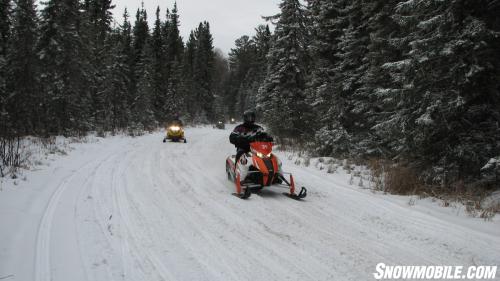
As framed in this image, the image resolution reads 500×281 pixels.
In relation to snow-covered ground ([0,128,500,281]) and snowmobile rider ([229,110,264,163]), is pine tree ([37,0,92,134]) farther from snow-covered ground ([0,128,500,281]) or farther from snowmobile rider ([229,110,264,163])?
snowmobile rider ([229,110,264,163])

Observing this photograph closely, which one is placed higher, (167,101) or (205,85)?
(205,85)

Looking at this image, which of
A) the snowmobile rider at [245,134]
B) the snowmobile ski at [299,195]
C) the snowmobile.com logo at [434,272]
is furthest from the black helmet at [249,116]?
the snowmobile.com logo at [434,272]

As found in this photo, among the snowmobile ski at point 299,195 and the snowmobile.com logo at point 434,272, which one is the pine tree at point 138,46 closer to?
the snowmobile ski at point 299,195

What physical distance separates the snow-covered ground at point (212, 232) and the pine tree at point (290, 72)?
1065 cm

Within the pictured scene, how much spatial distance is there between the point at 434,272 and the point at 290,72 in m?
16.9

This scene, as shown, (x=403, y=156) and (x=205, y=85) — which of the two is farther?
(x=205, y=85)

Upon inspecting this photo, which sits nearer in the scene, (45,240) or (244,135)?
(45,240)

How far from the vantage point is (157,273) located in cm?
418

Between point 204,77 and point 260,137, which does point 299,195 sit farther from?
point 204,77

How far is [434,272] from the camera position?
14.2ft

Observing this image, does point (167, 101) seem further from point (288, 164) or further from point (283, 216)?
point (283, 216)

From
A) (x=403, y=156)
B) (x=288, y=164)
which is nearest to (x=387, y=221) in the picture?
(x=403, y=156)

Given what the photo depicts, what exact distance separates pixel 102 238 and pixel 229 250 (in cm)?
197

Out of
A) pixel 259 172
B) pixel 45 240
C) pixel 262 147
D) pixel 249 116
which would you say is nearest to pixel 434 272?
pixel 259 172
